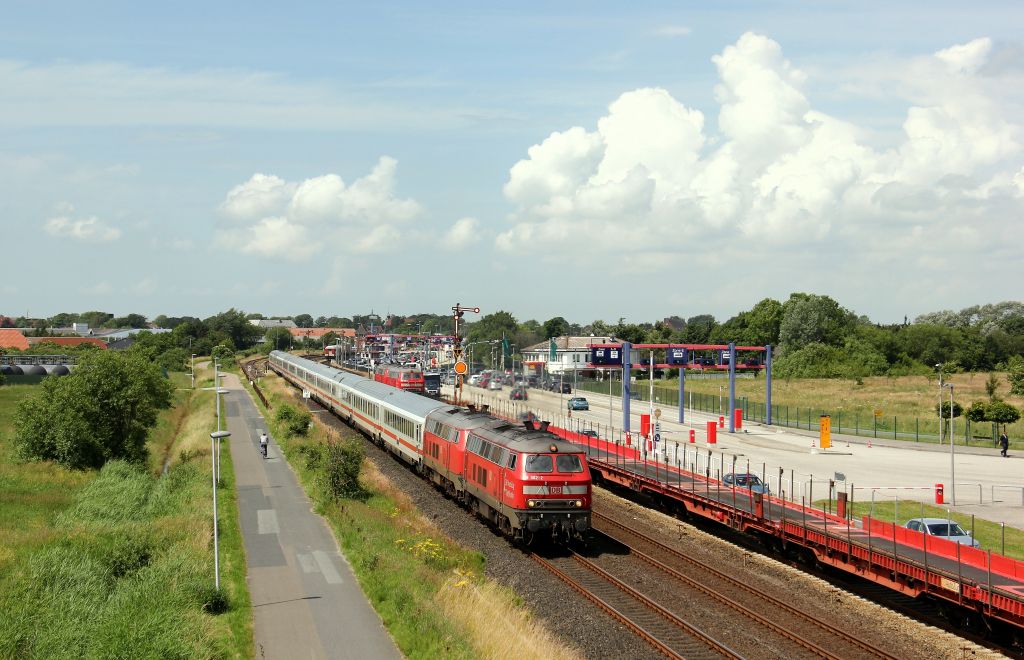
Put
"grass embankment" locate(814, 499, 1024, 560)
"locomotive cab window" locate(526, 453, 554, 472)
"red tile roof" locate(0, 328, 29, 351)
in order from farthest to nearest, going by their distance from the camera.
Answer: "red tile roof" locate(0, 328, 29, 351)
"grass embankment" locate(814, 499, 1024, 560)
"locomotive cab window" locate(526, 453, 554, 472)

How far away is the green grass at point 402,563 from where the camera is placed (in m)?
19.3

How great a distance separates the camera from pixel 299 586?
79.9 feet

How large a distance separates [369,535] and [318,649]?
10626 mm

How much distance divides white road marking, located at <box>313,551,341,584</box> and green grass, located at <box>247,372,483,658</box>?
59cm

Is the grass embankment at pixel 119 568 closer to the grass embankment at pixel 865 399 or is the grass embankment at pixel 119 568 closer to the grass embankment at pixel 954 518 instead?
the grass embankment at pixel 954 518

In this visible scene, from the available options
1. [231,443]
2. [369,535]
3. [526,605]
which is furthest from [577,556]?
[231,443]

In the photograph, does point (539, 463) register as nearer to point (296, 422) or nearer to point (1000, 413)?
point (296, 422)

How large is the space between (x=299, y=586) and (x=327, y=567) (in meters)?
2.00

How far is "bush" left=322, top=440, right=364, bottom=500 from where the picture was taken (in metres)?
38.0

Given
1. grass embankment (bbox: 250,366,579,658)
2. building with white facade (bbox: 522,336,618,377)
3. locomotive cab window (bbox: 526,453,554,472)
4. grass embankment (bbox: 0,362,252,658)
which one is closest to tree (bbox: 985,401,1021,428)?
grass embankment (bbox: 250,366,579,658)

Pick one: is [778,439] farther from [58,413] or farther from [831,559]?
[58,413]

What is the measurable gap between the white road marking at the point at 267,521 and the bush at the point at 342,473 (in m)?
2.89

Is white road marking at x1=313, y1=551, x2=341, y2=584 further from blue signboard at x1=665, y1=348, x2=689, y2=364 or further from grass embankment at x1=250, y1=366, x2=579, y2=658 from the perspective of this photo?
blue signboard at x1=665, y1=348, x2=689, y2=364

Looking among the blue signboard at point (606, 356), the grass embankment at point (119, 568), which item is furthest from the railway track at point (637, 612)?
the blue signboard at point (606, 356)
